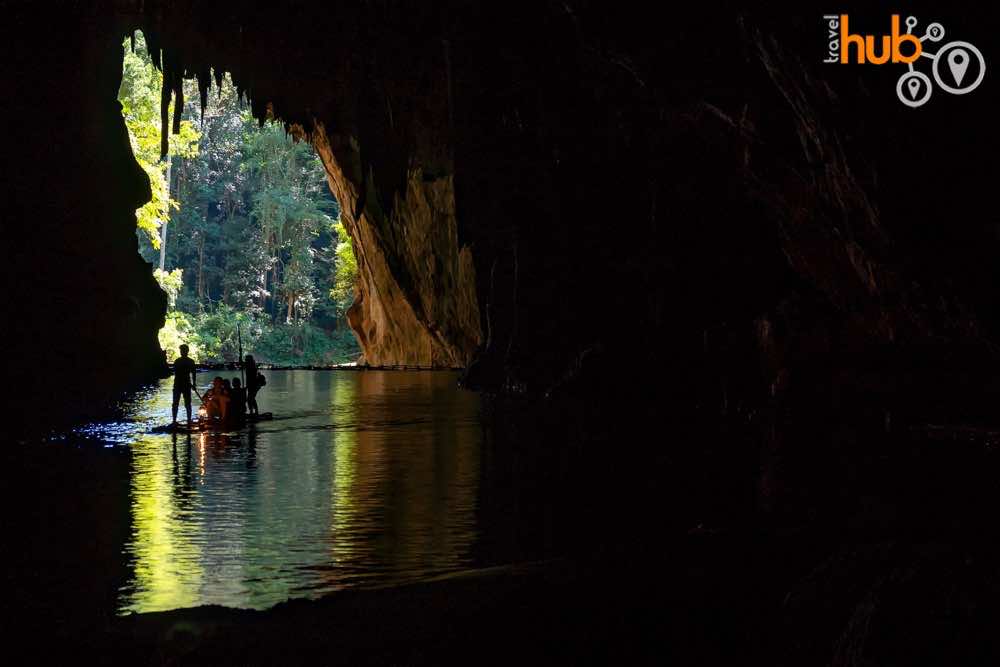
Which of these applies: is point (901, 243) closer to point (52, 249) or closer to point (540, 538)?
point (540, 538)

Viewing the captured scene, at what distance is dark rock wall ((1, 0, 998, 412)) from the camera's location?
33.1 ft

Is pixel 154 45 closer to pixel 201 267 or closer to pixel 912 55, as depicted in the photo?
pixel 912 55

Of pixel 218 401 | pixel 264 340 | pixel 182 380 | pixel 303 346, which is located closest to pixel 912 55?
pixel 182 380

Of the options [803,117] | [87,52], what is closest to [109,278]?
[87,52]

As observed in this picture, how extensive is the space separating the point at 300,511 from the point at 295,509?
12 cm

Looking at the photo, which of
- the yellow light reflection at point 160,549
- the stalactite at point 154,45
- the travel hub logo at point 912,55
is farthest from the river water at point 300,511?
the stalactite at point 154,45

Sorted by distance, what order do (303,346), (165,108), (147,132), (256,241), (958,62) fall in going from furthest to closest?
1. (256,241)
2. (303,346)
3. (147,132)
4. (165,108)
5. (958,62)

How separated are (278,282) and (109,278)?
47.2m

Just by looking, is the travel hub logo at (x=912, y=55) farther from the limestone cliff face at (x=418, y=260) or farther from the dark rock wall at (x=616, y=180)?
the limestone cliff face at (x=418, y=260)

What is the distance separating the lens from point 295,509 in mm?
10242

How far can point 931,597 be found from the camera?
5.72 m

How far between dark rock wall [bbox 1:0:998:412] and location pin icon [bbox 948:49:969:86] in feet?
0.47

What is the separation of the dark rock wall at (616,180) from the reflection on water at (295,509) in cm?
329

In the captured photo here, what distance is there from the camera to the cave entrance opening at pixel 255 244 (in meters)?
71.8
